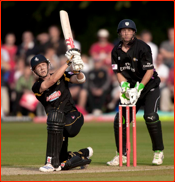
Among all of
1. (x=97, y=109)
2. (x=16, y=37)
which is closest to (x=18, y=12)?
(x=16, y=37)

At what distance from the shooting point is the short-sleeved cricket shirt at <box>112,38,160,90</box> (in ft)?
26.0

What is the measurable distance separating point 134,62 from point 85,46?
11.9 meters

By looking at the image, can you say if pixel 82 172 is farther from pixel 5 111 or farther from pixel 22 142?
pixel 5 111

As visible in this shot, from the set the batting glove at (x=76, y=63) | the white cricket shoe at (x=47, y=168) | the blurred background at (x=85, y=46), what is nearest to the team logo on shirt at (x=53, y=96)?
the batting glove at (x=76, y=63)

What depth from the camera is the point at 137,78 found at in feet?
26.5

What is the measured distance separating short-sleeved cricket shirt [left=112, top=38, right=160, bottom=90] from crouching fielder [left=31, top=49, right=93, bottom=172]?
827mm

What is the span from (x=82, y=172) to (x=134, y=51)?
6.42 ft

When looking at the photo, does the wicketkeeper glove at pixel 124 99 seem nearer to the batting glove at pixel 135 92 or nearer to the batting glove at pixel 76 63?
the batting glove at pixel 135 92

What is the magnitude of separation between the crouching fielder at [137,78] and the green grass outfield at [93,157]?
43cm

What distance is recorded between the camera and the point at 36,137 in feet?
38.7

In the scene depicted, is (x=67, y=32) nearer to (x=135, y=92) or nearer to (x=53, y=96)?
(x=53, y=96)

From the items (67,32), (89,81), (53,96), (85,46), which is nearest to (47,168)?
(53,96)

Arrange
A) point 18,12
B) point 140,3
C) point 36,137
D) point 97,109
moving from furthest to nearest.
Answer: point 18,12 → point 140,3 → point 97,109 → point 36,137

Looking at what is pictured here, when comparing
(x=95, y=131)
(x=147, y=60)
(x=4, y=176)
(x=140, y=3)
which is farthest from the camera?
(x=140, y=3)
